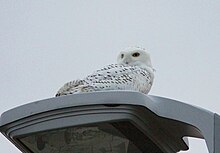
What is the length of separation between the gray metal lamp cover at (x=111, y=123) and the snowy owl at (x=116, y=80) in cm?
16

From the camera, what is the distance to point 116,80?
189 cm

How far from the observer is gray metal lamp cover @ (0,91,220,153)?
162 cm

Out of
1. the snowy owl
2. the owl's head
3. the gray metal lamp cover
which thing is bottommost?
the gray metal lamp cover

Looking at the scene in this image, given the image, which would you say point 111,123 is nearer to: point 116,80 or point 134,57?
point 116,80

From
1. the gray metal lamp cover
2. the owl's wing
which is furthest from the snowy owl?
the gray metal lamp cover

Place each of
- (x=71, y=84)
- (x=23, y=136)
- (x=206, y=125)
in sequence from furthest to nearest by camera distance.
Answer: (x=71, y=84) < (x=23, y=136) < (x=206, y=125)

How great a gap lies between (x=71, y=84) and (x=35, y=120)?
0.80 feet

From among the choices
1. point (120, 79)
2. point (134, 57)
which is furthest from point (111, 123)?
point (134, 57)

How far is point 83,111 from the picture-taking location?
64.4 inches

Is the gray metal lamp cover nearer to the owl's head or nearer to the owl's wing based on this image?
the owl's wing

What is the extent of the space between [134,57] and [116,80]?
34cm

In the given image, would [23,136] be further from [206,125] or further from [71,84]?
[206,125]

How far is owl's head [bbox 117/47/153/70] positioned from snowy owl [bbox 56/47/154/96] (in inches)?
1.0

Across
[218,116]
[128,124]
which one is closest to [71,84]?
[128,124]
